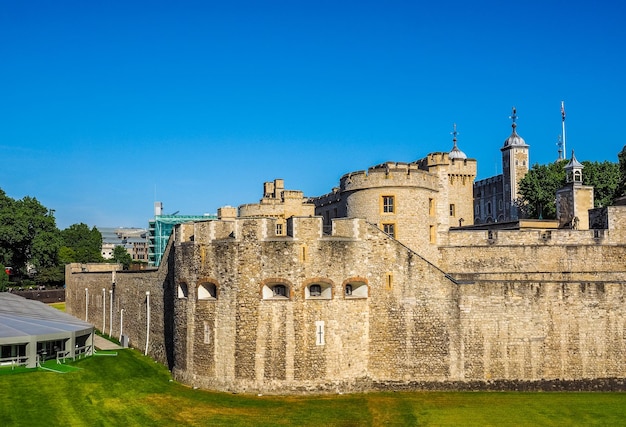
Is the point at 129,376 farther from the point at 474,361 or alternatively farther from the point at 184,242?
the point at 474,361

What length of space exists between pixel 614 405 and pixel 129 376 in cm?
2242

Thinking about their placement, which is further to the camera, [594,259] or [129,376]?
[594,259]

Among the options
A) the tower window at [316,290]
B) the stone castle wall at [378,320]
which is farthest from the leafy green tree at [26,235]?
the tower window at [316,290]

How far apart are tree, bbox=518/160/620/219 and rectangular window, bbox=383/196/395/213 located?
3101 cm

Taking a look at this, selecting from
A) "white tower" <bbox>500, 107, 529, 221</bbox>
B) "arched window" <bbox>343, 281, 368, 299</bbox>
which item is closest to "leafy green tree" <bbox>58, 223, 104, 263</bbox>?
"white tower" <bbox>500, 107, 529, 221</bbox>

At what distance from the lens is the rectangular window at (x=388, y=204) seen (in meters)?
33.7

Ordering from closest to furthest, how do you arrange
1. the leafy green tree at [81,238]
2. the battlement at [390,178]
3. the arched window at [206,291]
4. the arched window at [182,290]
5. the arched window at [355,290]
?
the arched window at [355,290], the arched window at [206,291], the arched window at [182,290], the battlement at [390,178], the leafy green tree at [81,238]

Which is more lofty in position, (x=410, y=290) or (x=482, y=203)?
(x=482, y=203)

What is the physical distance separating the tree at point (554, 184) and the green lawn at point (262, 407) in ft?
113

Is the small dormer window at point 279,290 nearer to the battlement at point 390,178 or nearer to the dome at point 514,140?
the battlement at point 390,178

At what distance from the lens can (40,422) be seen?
23484mm

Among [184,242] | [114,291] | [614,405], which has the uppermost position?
→ [184,242]

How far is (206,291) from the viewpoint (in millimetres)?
30391

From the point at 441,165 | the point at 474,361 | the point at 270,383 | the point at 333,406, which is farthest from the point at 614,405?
the point at 441,165
